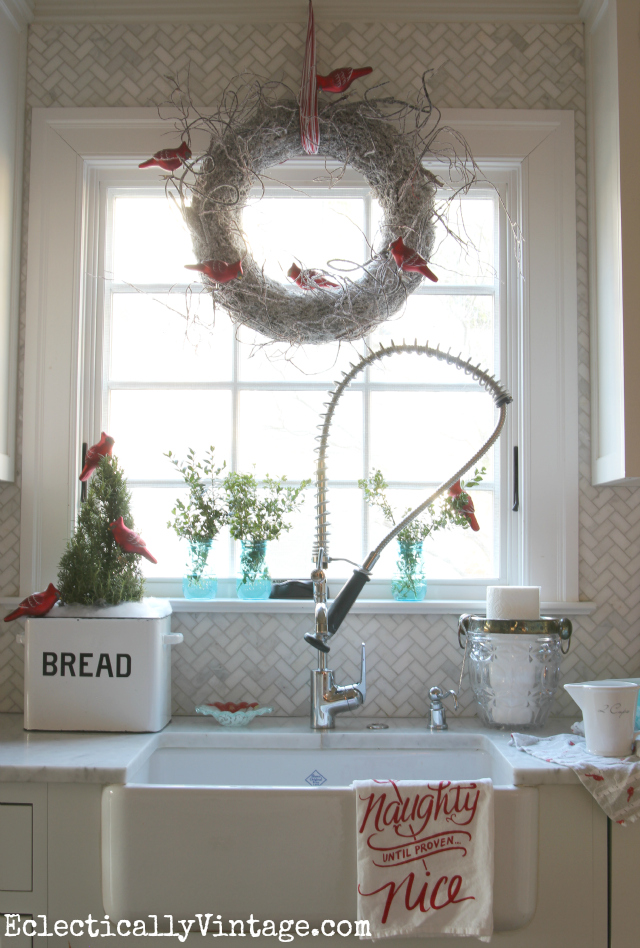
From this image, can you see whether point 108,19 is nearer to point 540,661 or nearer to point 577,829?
point 540,661

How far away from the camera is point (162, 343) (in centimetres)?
187

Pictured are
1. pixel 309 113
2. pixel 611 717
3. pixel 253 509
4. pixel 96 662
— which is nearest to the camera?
pixel 611 717

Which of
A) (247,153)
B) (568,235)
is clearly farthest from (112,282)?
(568,235)

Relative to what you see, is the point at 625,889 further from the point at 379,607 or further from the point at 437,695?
the point at 379,607

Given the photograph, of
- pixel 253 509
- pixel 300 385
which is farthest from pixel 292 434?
pixel 253 509

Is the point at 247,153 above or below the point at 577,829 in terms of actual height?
above

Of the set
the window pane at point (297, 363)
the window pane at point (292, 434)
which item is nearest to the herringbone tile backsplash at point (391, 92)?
the window pane at point (292, 434)

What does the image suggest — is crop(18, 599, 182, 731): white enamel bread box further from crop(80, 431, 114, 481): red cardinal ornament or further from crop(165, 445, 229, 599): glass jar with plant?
crop(80, 431, 114, 481): red cardinal ornament

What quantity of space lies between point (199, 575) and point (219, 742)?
0.40m

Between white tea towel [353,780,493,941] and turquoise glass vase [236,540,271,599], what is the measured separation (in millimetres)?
611

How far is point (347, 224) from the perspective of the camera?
6.09 feet

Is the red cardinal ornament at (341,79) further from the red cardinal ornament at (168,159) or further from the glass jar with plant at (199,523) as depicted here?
the glass jar with plant at (199,523)

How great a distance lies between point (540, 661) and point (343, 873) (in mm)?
615

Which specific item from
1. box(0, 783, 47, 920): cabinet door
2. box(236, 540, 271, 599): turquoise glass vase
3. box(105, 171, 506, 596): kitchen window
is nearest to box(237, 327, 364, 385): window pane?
box(105, 171, 506, 596): kitchen window
